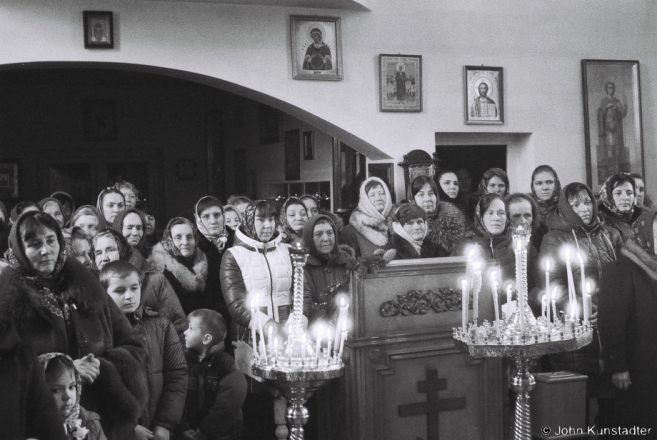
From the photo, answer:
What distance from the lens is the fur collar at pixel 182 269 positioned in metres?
5.35

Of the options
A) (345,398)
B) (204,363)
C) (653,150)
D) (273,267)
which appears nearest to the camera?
(345,398)

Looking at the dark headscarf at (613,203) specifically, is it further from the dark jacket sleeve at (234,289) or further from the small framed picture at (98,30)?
the small framed picture at (98,30)

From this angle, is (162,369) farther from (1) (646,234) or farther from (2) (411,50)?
(2) (411,50)

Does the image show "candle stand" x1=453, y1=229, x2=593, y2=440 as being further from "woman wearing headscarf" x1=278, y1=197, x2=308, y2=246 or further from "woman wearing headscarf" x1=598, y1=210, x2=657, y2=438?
"woman wearing headscarf" x1=278, y1=197, x2=308, y2=246

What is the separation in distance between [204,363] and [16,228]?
1.51 metres

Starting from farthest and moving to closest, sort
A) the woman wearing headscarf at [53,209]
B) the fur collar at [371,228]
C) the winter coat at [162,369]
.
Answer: the woman wearing headscarf at [53,209]
the fur collar at [371,228]
the winter coat at [162,369]

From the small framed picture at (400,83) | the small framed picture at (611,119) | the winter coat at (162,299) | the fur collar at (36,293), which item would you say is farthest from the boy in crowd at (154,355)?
the small framed picture at (611,119)

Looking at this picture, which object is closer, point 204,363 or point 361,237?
point 204,363

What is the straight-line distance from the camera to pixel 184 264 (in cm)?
543

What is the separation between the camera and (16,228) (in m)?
3.26

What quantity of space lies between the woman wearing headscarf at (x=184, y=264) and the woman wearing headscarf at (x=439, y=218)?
1.60 m

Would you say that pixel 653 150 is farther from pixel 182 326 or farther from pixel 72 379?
pixel 72 379

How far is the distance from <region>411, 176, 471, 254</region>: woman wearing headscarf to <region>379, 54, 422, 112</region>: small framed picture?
1.90 metres

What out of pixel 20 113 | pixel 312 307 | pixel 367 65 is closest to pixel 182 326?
pixel 312 307
